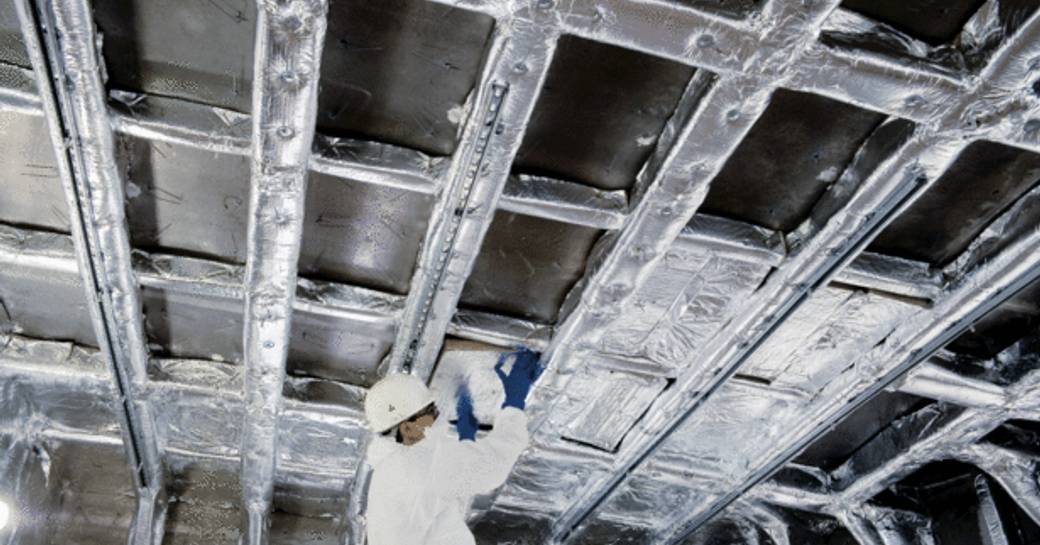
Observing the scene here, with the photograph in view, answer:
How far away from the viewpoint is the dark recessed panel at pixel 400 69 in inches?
78.2

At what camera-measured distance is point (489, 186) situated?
2.24 metres

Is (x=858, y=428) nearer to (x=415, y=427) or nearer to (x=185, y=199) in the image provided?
(x=415, y=427)

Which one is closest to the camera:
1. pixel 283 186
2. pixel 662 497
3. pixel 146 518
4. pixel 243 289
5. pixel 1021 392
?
pixel 283 186

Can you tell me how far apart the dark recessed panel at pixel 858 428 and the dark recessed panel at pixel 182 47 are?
242cm

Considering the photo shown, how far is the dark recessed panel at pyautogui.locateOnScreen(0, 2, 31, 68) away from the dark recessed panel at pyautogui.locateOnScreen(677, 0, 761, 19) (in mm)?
1437

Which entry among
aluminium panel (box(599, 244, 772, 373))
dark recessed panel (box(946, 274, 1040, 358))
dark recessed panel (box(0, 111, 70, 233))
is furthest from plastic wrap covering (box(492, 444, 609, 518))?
dark recessed panel (box(0, 111, 70, 233))

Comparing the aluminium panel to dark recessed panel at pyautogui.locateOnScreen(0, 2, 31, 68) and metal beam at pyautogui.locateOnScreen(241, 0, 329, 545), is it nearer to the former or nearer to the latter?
metal beam at pyautogui.locateOnScreen(241, 0, 329, 545)

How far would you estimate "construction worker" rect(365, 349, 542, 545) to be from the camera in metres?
2.55

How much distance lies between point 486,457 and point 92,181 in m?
1.28

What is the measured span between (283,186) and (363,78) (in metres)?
0.34

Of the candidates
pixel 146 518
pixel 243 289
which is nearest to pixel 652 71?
pixel 243 289

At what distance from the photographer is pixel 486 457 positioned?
2660mm

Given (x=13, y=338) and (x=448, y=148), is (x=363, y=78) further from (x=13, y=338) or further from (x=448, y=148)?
(x=13, y=338)

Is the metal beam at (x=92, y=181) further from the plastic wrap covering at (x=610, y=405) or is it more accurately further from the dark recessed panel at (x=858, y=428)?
the dark recessed panel at (x=858, y=428)
